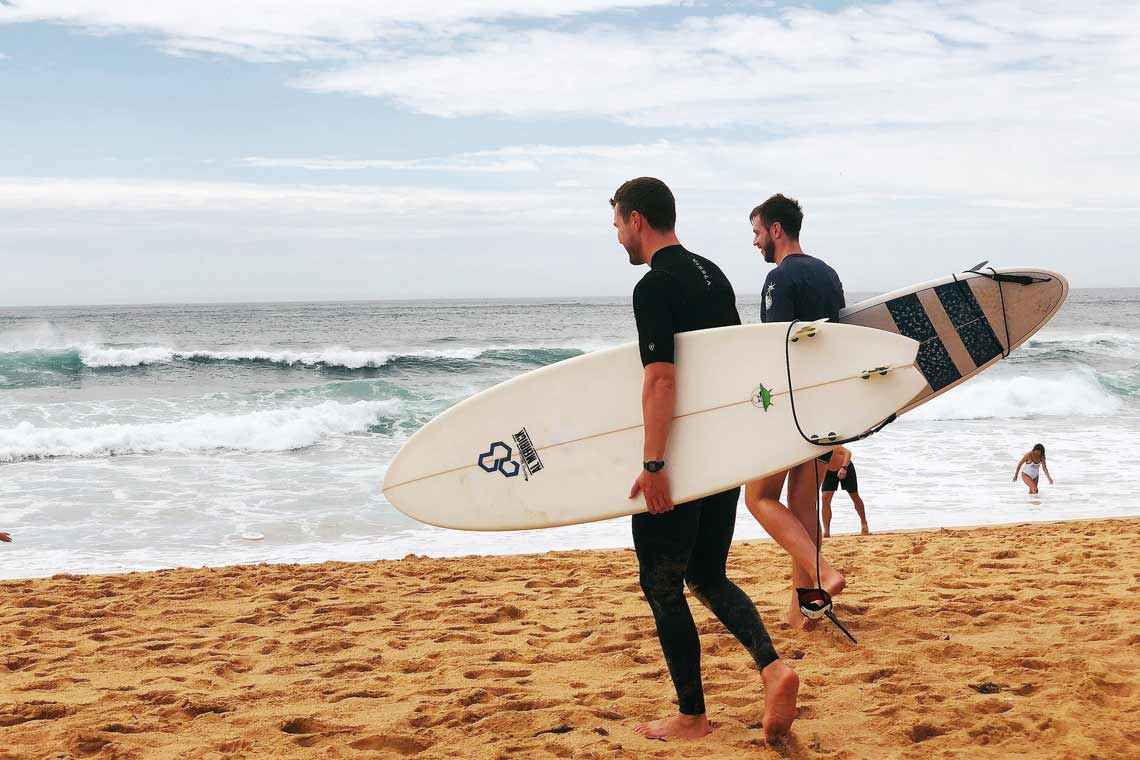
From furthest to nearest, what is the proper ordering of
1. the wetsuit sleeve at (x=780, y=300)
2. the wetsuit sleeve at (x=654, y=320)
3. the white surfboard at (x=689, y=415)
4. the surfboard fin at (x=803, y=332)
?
the wetsuit sleeve at (x=780, y=300) → the surfboard fin at (x=803, y=332) → the white surfboard at (x=689, y=415) → the wetsuit sleeve at (x=654, y=320)

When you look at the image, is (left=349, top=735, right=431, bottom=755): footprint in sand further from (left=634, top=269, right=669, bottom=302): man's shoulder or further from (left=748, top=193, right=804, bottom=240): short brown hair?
(left=748, top=193, right=804, bottom=240): short brown hair

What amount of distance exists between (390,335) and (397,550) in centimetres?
2619

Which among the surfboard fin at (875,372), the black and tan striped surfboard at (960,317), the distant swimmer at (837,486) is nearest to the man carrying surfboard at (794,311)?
the black and tan striped surfboard at (960,317)

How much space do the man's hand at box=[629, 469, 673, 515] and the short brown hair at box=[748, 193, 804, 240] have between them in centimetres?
152

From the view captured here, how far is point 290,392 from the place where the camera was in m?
17.9

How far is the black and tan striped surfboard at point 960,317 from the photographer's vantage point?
362 centimetres

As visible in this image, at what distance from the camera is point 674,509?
250 cm

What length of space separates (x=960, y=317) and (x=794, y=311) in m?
0.76

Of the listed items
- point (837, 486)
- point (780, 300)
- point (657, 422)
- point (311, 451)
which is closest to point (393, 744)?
point (657, 422)

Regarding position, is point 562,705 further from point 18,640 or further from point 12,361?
point 12,361

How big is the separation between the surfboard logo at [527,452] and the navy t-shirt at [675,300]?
689mm

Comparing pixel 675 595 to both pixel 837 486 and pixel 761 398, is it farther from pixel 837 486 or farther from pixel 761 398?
pixel 837 486

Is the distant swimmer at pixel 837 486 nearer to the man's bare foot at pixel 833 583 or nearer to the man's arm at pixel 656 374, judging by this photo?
the man's bare foot at pixel 833 583

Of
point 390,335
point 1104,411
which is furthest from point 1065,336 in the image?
point 390,335
